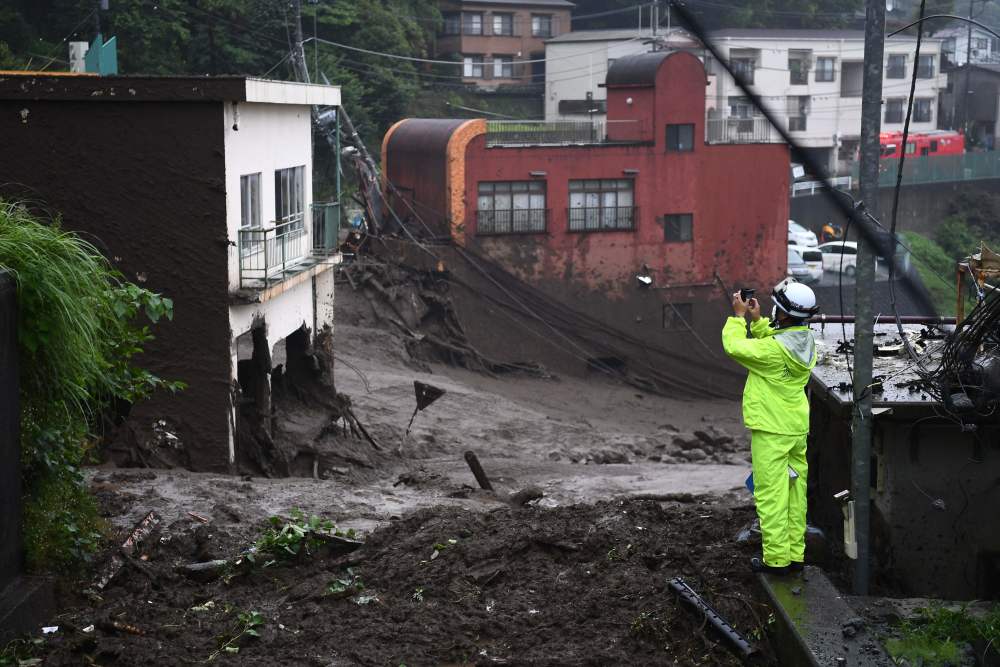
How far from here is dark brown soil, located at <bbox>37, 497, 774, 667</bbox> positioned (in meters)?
7.18

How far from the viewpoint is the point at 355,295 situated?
31922 millimetres

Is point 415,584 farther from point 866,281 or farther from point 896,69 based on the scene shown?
point 896,69

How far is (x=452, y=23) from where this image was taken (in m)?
57.3

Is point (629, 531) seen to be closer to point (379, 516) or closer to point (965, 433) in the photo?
point (965, 433)

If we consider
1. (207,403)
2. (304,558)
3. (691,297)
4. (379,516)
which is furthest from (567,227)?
(304,558)

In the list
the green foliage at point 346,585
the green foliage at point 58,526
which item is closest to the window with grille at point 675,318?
the green foliage at point 346,585

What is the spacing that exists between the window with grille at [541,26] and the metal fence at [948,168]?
650 inches

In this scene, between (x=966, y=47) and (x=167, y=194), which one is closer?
(x=167, y=194)

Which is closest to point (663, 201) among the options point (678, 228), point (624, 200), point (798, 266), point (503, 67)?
point (678, 228)

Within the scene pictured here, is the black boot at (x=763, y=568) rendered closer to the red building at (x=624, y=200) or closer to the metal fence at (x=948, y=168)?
the red building at (x=624, y=200)

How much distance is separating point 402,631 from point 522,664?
2.92ft

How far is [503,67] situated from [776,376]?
52.6 meters

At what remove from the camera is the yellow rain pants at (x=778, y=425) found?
24.9 ft

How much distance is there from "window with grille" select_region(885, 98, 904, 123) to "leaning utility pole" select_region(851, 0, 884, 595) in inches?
2030
